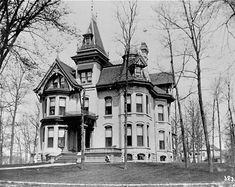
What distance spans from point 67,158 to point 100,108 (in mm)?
7130

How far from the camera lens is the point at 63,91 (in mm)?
33469

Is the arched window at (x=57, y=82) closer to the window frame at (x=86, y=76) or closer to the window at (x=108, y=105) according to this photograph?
the window frame at (x=86, y=76)

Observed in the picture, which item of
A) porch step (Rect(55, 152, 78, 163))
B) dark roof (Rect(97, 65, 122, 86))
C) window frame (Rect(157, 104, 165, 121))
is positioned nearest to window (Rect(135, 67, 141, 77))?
dark roof (Rect(97, 65, 122, 86))

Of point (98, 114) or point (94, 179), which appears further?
point (98, 114)

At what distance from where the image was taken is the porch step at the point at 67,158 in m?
28.7

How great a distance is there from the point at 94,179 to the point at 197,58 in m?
11.8

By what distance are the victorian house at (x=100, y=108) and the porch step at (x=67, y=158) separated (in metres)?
0.44

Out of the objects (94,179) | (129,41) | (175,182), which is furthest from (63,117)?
(175,182)

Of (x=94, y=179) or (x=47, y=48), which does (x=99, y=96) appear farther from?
(x=47, y=48)

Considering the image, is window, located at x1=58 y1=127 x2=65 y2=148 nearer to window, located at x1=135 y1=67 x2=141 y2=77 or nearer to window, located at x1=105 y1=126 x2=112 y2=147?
window, located at x1=105 y1=126 x2=112 y2=147

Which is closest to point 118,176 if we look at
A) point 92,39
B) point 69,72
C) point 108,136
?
point 108,136

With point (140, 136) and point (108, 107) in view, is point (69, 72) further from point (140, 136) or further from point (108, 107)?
point (140, 136)

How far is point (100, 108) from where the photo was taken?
33906mm

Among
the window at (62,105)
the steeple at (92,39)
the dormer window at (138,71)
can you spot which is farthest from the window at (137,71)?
the window at (62,105)
